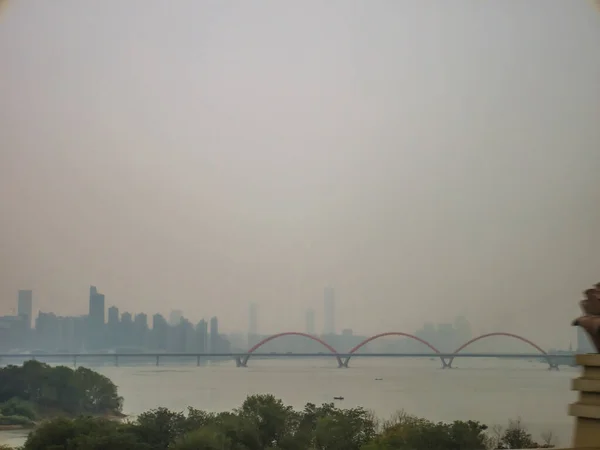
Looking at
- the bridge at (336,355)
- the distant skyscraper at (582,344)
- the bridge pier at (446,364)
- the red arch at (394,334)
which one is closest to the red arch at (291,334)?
the bridge at (336,355)

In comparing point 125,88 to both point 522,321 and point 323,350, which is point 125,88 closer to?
point 323,350

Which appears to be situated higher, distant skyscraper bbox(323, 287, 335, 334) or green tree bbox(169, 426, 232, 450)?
distant skyscraper bbox(323, 287, 335, 334)

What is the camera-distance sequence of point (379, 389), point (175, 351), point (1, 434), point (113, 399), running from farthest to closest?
point (379, 389)
point (175, 351)
point (113, 399)
point (1, 434)

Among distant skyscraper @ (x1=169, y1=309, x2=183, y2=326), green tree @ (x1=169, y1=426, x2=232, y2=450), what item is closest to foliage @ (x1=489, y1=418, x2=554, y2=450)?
green tree @ (x1=169, y1=426, x2=232, y2=450)

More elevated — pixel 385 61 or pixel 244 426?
pixel 385 61

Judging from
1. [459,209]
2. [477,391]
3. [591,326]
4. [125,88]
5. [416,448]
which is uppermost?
[125,88]

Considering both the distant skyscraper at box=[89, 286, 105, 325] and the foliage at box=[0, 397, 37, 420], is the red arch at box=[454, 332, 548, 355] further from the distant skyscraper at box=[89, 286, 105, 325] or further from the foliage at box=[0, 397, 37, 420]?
the foliage at box=[0, 397, 37, 420]

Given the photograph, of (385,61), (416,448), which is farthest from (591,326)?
(385,61)

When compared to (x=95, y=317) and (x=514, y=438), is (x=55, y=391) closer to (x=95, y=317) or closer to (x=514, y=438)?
(x=95, y=317)
